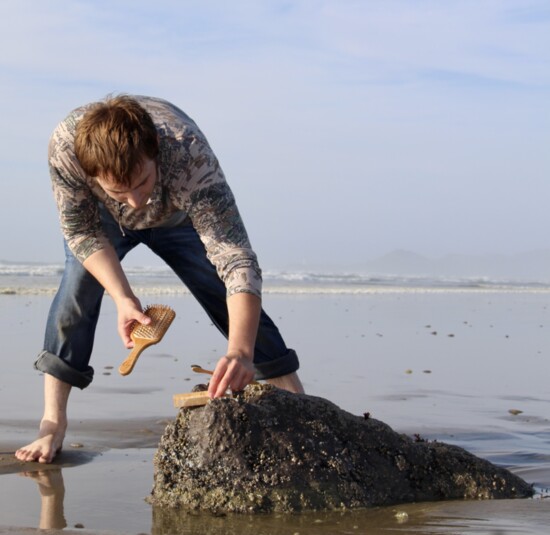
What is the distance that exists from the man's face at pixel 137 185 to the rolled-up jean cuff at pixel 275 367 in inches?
52.1

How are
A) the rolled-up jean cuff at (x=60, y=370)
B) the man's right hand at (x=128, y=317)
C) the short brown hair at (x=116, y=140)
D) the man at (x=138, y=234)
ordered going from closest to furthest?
1. the short brown hair at (x=116, y=140)
2. the man at (x=138, y=234)
3. the man's right hand at (x=128, y=317)
4. the rolled-up jean cuff at (x=60, y=370)

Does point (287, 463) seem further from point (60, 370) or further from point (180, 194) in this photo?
point (60, 370)

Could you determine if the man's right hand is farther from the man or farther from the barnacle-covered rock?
the barnacle-covered rock

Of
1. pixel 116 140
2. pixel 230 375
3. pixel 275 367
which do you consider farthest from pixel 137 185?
pixel 275 367

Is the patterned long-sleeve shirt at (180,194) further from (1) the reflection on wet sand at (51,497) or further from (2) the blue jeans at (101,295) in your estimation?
(1) the reflection on wet sand at (51,497)

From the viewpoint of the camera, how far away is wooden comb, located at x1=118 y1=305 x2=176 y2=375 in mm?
3945

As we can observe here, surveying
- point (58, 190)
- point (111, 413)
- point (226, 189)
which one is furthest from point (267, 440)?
point (111, 413)

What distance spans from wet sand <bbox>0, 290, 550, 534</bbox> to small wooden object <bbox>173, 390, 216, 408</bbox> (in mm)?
447

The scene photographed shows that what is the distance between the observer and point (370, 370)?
8727 mm

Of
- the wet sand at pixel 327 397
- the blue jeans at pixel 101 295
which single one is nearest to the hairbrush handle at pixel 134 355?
the wet sand at pixel 327 397

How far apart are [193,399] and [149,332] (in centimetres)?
34

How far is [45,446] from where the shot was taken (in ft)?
15.8

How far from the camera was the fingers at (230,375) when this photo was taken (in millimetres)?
3713

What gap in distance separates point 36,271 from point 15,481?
28173mm
